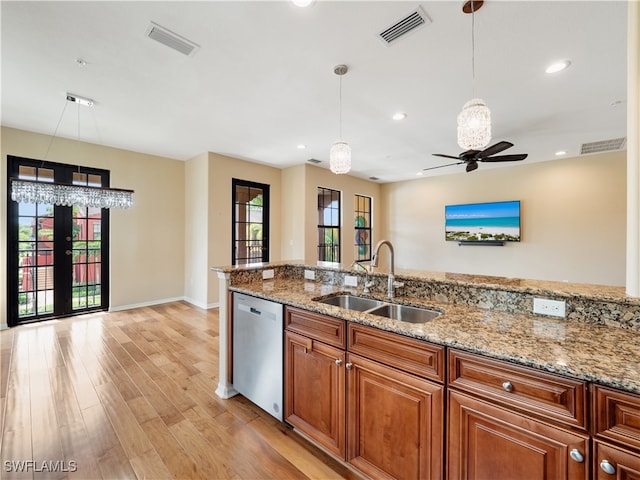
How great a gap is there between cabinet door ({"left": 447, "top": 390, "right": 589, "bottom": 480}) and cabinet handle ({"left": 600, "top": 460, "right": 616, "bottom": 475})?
0.04 meters

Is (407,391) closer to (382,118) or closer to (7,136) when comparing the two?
(382,118)

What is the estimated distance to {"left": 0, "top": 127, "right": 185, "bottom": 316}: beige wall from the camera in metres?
4.52

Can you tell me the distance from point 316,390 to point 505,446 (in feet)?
3.29

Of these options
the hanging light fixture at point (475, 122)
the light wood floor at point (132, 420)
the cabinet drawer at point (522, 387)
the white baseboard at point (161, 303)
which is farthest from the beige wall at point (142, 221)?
the cabinet drawer at point (522, 387)

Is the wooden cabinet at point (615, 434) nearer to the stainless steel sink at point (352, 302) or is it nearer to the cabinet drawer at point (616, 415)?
the cabinet drawer at point (616, 415)

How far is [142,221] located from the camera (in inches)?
200

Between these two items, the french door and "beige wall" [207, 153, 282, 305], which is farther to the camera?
"beige wall" [207, 153, 282, 305]

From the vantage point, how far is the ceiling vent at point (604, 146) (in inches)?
173

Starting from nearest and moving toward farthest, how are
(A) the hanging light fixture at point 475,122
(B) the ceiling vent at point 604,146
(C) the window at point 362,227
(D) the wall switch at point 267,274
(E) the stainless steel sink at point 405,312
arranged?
(E) the stainless steel sink at point 405,312 → (A) the hanging light fixture at point 475,122 → (D) the wall switch at point 267,274 → (B) the ceiling vent at point 604,146 → (C) the window at point 362,227

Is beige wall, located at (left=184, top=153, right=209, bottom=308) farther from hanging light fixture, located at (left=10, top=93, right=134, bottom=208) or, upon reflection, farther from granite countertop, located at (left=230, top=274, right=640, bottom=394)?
granite countertop, located at (left=230, top=274, right=640, bottom=394)

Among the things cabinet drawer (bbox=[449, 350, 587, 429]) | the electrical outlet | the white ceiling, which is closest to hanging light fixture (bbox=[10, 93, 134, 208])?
the white ceiling

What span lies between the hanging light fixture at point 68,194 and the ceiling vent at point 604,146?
7.17 m

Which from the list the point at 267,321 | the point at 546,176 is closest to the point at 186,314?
the point at 267,321

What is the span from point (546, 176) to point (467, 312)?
5.69m
